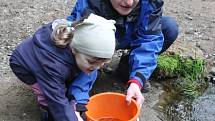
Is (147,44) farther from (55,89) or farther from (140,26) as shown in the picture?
(55,89)

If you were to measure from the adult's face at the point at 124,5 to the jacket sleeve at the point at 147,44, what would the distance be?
0.44 ft

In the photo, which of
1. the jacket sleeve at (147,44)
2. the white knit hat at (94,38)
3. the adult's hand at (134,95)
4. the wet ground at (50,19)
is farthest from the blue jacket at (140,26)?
the white knit hat at (94,38)

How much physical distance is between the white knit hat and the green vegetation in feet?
3.71

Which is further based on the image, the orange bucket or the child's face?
the orange bucket

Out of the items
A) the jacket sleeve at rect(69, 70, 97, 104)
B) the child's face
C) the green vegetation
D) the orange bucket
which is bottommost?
the green vegetation

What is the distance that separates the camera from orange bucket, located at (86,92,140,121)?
2.79 metres

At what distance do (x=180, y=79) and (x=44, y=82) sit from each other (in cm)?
140

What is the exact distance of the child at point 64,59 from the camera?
241cm

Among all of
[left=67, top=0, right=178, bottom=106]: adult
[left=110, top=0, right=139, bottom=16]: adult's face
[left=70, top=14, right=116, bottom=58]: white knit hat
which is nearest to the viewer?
[left=70, top=14, right=116, bottom=58]: white knit hat

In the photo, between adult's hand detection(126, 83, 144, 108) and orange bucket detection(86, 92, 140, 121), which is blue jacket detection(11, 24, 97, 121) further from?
adult's hand detection(126, 83, 144, 108)

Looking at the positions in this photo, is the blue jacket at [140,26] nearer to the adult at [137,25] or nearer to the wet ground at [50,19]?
the adult at [137,25]

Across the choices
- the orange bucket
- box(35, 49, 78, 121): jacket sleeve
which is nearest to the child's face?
box(35, 49, 78, 121): jacket sleeve

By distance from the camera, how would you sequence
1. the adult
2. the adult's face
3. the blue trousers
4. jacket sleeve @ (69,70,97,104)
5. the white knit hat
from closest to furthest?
the white knit hat, jacket sleeve @ (69,70,97,104), the adult's face, the adult, the blue trousers

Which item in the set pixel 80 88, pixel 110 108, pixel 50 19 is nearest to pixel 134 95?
pixel 110 108
